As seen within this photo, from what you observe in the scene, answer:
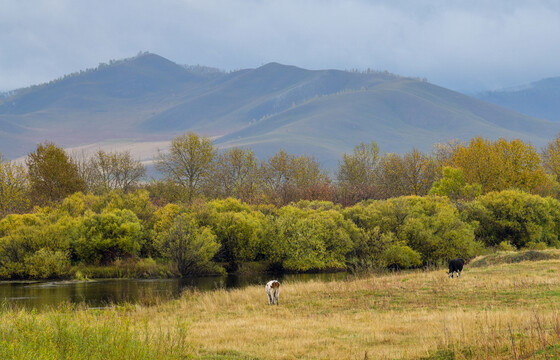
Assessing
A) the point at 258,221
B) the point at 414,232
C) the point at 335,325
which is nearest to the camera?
the point at 335,325

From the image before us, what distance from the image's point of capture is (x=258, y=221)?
70.1m

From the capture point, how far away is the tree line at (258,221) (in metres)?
63.4

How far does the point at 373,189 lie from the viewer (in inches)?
4070

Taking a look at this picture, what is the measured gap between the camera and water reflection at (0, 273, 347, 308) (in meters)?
43.3

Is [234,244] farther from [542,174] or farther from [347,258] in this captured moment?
[542,174]

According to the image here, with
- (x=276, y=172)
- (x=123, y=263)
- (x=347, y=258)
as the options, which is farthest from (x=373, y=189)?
(x=123, y=263)

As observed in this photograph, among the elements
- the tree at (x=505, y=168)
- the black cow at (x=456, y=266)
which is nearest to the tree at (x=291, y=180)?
the tree at (x=505, y=168)

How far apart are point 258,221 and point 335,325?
157 ft

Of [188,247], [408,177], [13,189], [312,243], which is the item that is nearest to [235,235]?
[188,247]

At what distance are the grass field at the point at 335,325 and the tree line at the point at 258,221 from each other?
28.2 metres

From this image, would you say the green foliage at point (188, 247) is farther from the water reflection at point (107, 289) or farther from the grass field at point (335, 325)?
the grass field at point (335, 325)

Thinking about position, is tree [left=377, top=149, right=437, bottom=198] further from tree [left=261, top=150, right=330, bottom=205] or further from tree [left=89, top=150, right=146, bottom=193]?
tree [left=89, top=150, right=146, bottom=193]

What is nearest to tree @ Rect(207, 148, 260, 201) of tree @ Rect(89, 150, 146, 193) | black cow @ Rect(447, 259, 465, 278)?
tree @ Rect(89, 150, 146, 193)

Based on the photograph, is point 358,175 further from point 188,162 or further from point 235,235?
point 235,235
